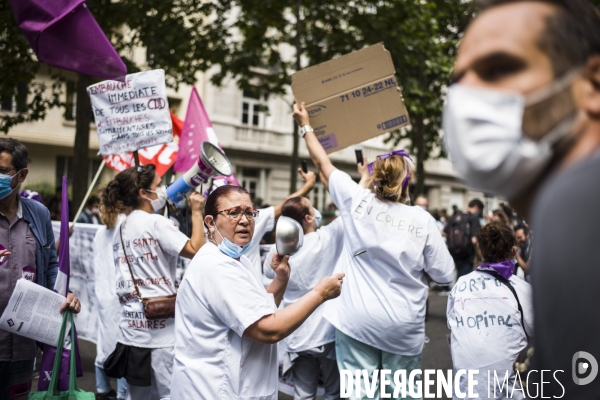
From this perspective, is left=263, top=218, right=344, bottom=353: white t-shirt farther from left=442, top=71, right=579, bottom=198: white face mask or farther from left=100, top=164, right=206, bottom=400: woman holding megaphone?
left=442, top=71, right=579, bottom=198: white face mask

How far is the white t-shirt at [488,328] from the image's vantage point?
3686 mm

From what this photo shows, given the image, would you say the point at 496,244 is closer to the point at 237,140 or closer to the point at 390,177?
the point at 390,177

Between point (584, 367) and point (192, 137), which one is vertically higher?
point (192, 137)

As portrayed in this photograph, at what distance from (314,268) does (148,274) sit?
1252 mm

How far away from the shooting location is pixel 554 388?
0.92m

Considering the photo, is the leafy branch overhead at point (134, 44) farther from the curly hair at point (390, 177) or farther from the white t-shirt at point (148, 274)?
the curly hair at point (390, 177)

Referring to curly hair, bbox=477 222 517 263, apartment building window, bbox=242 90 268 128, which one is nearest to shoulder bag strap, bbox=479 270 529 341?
curly hair, bbox=477 222 517 263

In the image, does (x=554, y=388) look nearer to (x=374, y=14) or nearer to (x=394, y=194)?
(x=394, y=194)

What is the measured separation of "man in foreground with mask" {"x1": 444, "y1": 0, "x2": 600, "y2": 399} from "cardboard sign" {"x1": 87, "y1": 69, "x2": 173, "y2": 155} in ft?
17.2

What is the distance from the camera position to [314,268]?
16.6 feet

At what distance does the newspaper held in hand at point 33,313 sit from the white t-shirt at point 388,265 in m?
1.77

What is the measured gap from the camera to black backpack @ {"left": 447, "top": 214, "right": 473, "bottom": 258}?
36.7 ft

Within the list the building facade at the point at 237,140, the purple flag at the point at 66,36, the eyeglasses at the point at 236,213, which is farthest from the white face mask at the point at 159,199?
the building facade at the point at 237,140

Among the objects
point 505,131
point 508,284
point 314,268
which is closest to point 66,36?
point 314,268
